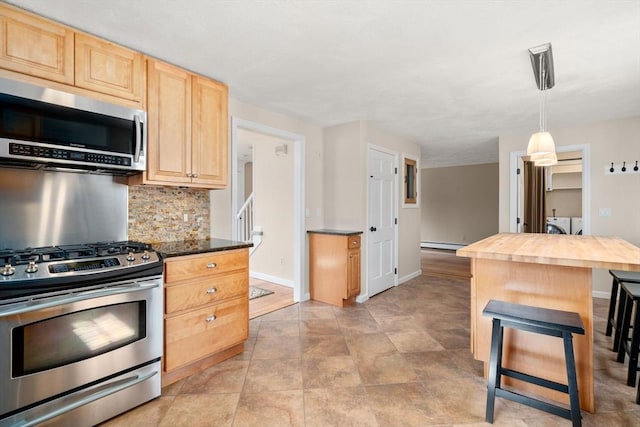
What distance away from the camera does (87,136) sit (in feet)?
6.32

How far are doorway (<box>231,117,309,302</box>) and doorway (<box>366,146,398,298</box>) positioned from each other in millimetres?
920

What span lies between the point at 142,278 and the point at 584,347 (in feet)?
8.85

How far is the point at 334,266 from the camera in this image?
3.80m

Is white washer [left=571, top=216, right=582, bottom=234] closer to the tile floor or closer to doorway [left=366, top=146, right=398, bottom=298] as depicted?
the tile floor

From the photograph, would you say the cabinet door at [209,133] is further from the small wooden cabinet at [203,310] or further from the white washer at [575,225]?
the white washer at [575,225]

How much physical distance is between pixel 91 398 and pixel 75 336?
353 mm

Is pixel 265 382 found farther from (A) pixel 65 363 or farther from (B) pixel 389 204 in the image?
(B) pixel 389 204

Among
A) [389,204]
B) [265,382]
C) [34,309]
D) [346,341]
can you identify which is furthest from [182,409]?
[389,204]

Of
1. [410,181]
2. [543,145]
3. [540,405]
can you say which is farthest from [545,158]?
[410,181]

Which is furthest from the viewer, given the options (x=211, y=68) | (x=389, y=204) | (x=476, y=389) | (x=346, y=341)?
(x=389, y=204)

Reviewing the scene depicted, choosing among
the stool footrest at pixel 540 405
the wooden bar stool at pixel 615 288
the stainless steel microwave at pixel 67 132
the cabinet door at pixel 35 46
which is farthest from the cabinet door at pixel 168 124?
the wooden bar stool at pixel 615 288

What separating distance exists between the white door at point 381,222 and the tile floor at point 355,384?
3.61 feet

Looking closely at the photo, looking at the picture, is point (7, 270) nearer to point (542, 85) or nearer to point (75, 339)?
point (75, 339)

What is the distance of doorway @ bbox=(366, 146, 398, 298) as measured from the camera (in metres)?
4.19
